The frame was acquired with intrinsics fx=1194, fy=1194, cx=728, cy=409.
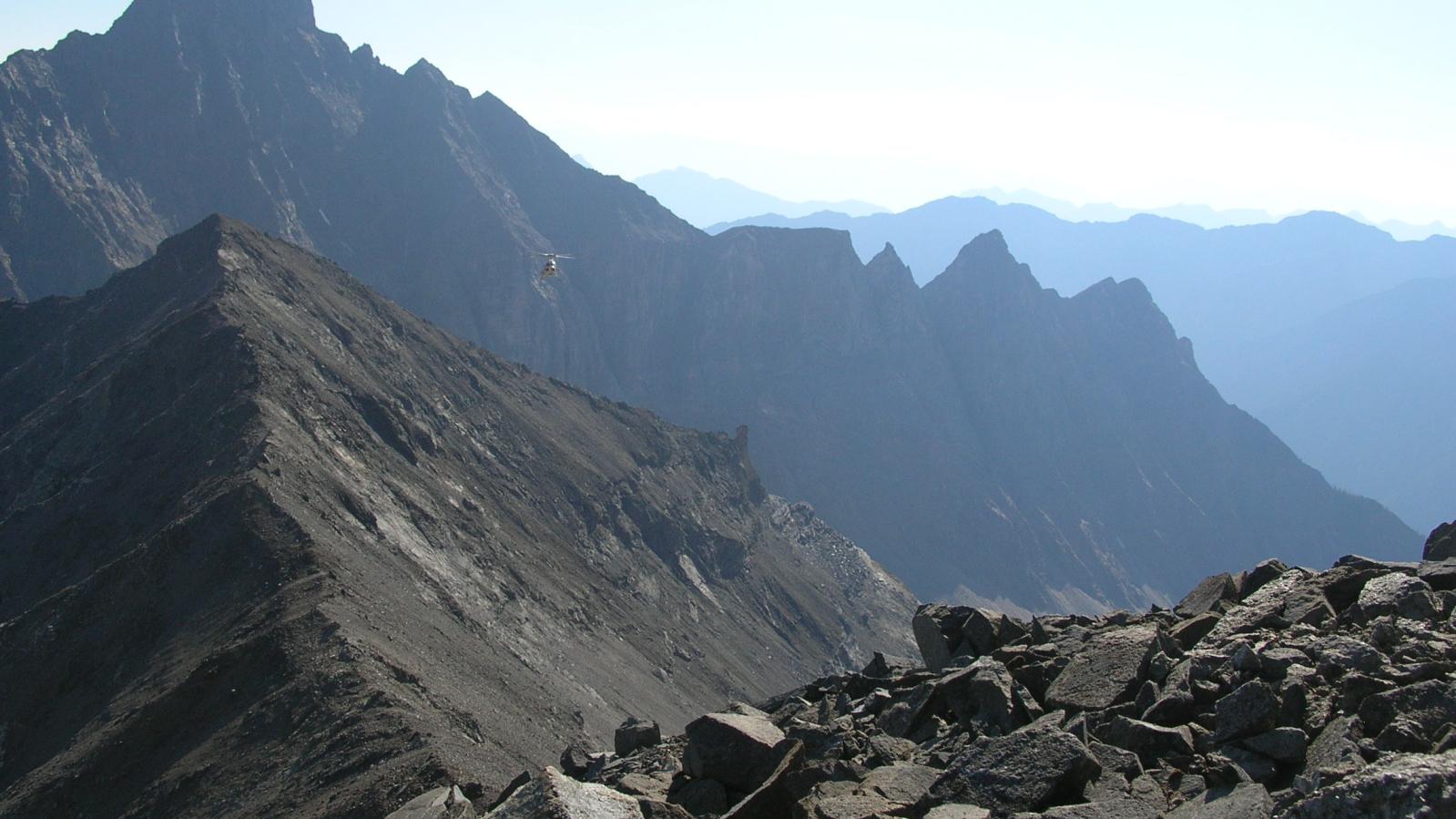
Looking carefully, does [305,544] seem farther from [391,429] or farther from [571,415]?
[571,415]

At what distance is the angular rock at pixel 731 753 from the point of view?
15.1 m

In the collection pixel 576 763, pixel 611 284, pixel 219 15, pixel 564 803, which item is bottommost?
pixel 576 763

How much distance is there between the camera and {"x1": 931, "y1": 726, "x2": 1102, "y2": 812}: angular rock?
12.8 metres

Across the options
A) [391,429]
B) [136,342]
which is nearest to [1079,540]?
[391,429]

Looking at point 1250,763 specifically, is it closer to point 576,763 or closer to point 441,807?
point 441,807

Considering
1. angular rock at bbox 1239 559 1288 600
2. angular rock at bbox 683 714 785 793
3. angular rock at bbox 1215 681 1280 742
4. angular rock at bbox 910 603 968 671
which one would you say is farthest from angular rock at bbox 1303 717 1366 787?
angular rock at bbox 910 603 968 671

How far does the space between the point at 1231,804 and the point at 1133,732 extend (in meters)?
2.14

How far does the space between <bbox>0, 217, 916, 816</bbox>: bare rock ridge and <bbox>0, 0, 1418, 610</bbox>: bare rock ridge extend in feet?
209

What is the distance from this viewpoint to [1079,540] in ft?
611

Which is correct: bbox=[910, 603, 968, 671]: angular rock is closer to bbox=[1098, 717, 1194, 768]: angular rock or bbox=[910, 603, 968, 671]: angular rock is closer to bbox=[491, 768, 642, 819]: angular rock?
bbox=[1098, 717, 1194, 768]: angular rock

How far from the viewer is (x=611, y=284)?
190500 mm

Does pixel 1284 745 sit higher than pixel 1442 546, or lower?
higher

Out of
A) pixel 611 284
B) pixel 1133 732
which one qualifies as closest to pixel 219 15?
pixel 611 284

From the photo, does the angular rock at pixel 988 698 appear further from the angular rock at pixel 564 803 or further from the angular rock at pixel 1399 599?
the angular rock at pixel 564 803
